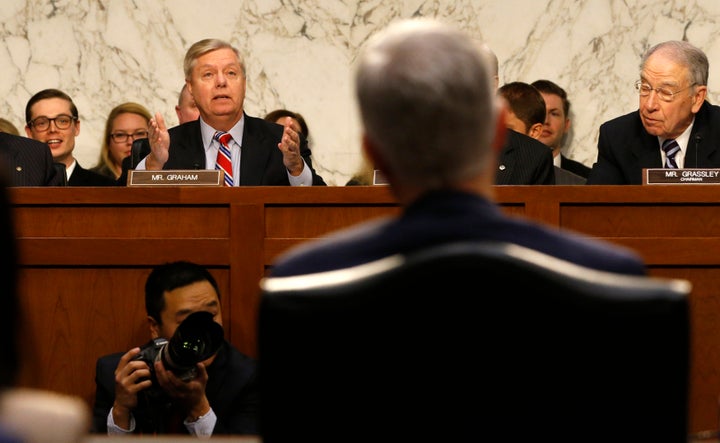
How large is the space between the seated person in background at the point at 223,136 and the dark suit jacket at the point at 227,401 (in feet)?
3.87

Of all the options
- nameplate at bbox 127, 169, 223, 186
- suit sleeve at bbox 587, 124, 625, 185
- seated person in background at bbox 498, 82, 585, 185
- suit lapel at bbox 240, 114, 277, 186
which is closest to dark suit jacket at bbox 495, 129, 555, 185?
suit sleeve at bbox 587, 124, 625, 185

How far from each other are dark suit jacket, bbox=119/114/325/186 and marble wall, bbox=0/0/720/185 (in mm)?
1885

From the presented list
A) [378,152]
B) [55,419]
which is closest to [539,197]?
[378,152]

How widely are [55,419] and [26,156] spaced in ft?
12.5

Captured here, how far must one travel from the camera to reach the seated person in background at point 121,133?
21.5 feet

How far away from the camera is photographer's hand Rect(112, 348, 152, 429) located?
136 inches

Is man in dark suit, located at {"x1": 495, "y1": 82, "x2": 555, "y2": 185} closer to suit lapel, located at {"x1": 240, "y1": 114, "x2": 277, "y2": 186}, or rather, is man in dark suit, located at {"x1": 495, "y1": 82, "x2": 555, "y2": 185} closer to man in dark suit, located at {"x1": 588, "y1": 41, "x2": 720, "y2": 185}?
man in dark suit, located at {"x1": 588, "y1": 41, "x2": 720, "y2": 185}

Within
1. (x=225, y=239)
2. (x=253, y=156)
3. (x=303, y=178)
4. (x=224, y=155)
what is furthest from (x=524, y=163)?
(x=225, y=239)

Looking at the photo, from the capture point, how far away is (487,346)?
4.35 feet

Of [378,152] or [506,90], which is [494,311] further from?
[506,90]

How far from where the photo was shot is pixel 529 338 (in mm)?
1322

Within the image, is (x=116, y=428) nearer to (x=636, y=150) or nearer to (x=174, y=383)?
(x=174, y=383)

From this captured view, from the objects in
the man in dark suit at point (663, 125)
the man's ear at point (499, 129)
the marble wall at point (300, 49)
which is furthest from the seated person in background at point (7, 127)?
the man's ear at point (499, 129)

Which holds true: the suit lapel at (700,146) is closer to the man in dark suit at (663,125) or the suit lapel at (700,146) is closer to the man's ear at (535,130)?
the man in dark suit at (663,125)
